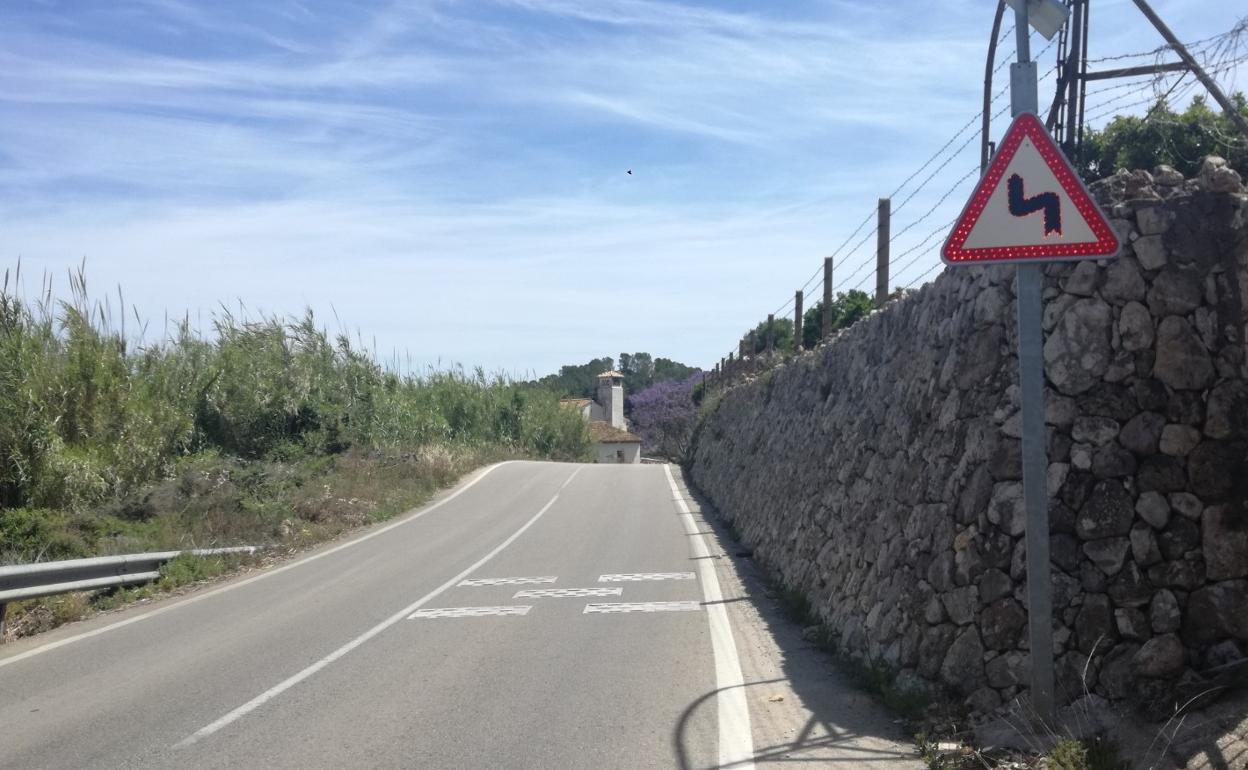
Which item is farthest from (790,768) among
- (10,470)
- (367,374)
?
(367,374)

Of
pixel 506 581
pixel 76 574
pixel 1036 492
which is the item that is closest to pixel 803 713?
pixel 1036 492

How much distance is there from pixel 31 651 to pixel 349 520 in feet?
40.1

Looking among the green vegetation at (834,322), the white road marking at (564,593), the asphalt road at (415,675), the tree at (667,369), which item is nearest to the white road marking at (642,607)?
the asphalt road at (415,675)

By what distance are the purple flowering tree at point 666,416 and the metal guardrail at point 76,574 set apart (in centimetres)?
3853

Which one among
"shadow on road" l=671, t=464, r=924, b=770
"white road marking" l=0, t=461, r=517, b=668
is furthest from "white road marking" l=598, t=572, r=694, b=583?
"white road marking" l=0, t=461, r=517, b=668

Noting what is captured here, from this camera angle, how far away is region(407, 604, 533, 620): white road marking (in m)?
11.2

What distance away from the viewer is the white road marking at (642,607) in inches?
441

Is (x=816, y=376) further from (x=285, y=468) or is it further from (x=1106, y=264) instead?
(x=285, y=468)

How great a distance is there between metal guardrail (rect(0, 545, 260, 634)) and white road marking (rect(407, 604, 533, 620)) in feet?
13.4

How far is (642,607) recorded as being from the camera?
11.4m

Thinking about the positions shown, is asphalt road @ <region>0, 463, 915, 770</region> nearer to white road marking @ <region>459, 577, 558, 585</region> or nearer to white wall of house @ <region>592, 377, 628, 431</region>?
white road marking @ <region>459, 577, 558, 585</region>

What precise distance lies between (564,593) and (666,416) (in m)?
48.9

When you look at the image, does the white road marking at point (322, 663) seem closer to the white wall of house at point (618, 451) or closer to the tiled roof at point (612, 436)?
the tiled roof at point (612, 436)

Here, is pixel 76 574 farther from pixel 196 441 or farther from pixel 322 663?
pixel 196 441
